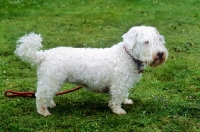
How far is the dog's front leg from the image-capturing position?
6.15 m

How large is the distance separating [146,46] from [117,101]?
1040 mm

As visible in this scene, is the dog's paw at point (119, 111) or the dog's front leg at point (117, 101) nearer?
the dog's front leg at point (117, 101)

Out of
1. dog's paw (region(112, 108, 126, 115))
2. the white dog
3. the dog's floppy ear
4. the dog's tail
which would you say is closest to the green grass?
→ dog's paw (region(112, 108, 126, 115))

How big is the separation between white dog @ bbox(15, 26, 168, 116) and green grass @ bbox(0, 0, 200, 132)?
0.44 meters

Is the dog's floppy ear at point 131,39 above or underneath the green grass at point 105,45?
above

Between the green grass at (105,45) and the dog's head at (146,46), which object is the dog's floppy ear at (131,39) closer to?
the dog's head at (146,46)

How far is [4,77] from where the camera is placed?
8250 millimetres

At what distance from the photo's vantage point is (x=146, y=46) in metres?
5.85

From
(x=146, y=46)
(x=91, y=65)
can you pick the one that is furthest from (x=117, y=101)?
(x=146, y=46)

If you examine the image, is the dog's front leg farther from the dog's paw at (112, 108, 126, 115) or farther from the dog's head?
the dog's head

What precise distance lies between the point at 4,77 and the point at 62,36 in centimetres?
430

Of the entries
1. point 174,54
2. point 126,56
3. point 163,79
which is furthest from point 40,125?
point 174,54

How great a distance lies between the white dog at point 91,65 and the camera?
5.98 metres

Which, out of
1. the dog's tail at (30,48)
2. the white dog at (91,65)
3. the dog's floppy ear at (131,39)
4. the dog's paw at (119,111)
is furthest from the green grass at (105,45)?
the dog's floppy ear at (131,39)
